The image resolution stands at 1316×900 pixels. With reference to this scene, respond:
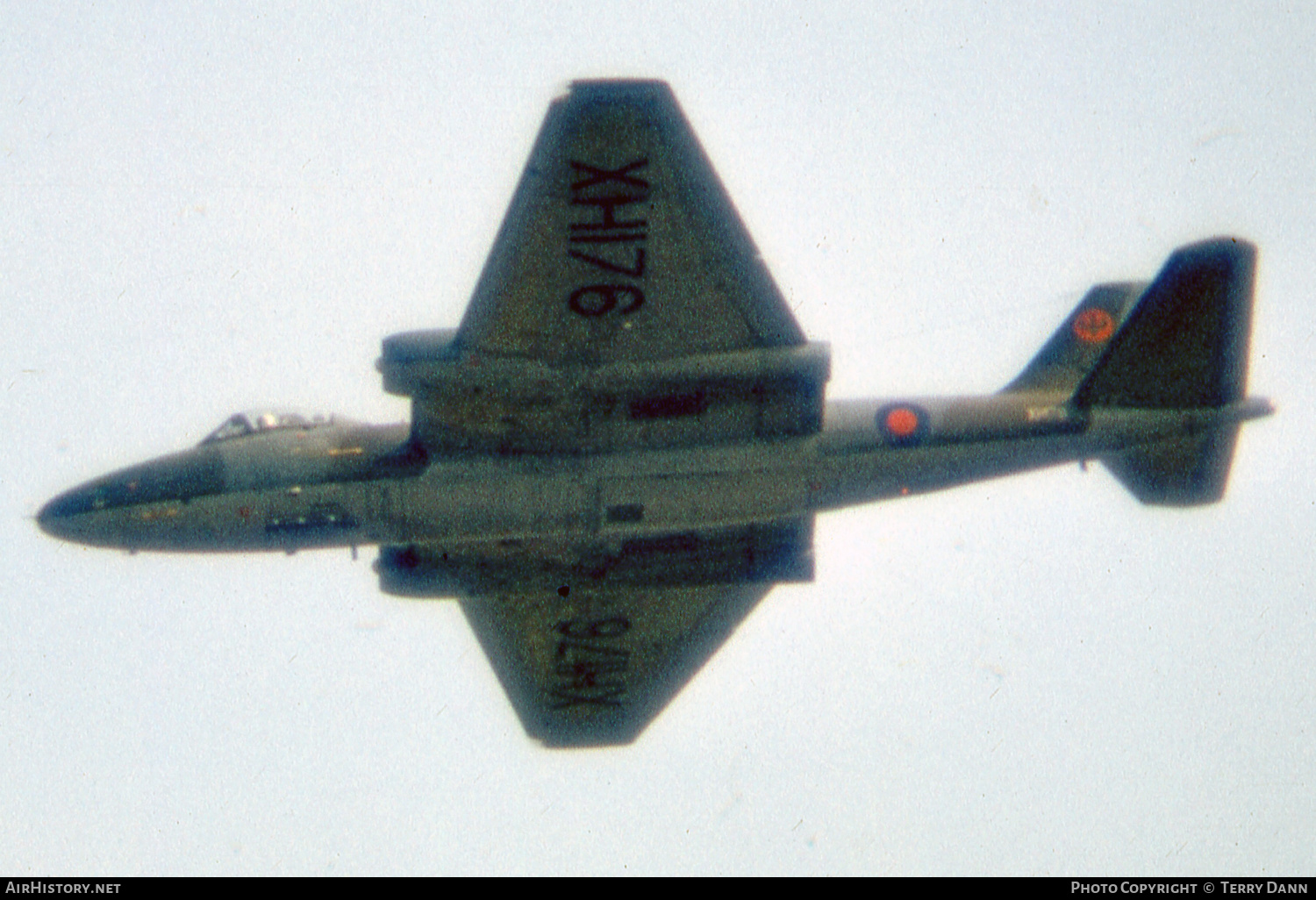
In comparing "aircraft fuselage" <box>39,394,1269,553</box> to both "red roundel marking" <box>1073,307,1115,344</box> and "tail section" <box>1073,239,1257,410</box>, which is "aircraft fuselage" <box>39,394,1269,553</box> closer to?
"tail section" <box>1073,239,1257,410</box>

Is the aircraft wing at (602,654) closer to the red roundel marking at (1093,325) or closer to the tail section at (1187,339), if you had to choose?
the red roundel marking at (1093,325)

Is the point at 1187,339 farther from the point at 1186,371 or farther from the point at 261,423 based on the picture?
the point at 261,423

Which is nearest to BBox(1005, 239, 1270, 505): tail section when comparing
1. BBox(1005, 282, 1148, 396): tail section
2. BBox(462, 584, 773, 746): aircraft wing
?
BBox(1005, 282, 1148, 396): tail section

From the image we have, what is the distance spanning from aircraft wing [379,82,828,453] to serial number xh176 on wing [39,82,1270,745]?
0.03m

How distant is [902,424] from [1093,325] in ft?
15.3

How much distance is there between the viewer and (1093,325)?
1980 centimetres

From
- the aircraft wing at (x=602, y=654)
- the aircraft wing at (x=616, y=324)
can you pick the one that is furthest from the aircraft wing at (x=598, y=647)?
the aircraft wing at (x=616, y=324)

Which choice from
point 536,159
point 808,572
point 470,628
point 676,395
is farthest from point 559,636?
point 536,159

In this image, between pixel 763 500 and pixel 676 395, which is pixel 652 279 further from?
pixel 763 500

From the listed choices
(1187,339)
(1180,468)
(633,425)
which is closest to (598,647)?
(633,425)

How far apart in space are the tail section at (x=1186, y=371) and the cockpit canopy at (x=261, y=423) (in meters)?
10.7

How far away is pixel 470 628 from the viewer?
21359 millimetres

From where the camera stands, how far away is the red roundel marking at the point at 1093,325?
19.6m

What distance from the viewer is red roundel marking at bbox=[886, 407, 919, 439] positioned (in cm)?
1712
